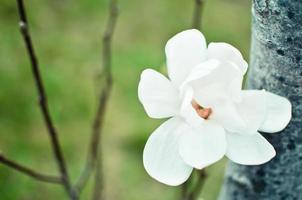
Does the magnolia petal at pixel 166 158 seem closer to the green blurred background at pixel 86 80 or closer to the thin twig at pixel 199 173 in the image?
the thin twig at pixel 199 173

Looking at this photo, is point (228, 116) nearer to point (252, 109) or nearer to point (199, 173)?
point (252, 109)

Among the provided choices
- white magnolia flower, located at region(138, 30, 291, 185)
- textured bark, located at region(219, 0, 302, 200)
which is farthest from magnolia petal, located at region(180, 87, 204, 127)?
textured bark, located at region(219, 0, 302, 200)

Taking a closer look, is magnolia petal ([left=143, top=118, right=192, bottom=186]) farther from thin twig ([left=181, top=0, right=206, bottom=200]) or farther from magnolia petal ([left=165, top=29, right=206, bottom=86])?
thin twig ([left=181, top=0, right=206, bottom=200])

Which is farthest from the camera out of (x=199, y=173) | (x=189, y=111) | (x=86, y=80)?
(x=86, y=80)

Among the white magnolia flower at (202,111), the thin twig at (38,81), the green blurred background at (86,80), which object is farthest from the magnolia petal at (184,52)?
the green blurred background at (86,80)

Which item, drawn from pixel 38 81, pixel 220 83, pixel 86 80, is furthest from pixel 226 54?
pixel 86 80

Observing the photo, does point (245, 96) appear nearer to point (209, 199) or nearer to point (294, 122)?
point (294, 122)

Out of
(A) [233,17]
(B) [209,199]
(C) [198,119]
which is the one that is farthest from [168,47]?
(A) [233,17]
